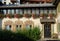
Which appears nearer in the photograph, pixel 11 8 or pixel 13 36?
pixel 13 36

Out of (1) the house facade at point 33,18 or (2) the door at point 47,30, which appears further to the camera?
(2) the door at point 47,30

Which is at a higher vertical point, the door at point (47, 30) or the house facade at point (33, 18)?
the house facade at point (33, 18)

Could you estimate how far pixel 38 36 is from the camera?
40125 mm

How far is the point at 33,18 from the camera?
42.0 meters

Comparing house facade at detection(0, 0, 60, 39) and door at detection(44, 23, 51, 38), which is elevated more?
house facade at detection(0, 0, 60, 39)

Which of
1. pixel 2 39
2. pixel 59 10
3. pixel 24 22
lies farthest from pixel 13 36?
pixel 24 22

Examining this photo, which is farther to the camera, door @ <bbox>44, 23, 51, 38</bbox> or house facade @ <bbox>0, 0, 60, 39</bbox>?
door @ <bbox>44, 23, 51, 38</bbox>

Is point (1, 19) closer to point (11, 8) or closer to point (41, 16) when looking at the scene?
point (11, 8)

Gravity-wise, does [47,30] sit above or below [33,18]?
below

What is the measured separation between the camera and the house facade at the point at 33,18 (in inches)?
1633

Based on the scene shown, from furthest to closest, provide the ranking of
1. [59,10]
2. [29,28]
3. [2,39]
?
[29,28] → [59,10] → [2,39]

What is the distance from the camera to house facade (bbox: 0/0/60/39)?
1633 inches

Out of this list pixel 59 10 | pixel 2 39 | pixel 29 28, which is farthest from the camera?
pixel 29 28

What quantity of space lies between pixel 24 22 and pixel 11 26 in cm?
209
